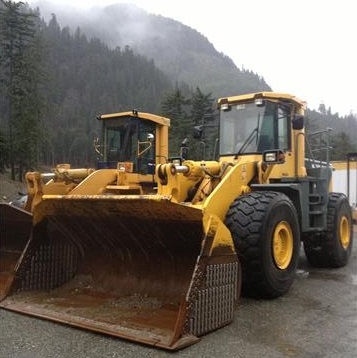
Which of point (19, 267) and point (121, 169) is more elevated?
point (121, 169)

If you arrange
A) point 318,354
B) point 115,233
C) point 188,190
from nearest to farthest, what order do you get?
point 318,354 < point 115,233 < point 188,190

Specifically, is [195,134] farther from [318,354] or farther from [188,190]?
[318,354]

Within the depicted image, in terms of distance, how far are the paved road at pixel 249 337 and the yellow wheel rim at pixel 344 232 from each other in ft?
9.47

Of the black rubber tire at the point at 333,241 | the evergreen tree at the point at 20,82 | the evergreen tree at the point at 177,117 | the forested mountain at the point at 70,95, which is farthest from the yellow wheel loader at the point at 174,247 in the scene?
the evergreen tree at the point at 20,82

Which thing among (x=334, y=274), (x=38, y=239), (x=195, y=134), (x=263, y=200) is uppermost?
(x=195, y=134)

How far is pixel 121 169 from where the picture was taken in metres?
10.8

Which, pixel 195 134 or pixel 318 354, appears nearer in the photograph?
pixel 318 354

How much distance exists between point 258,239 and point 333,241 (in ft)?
11.0

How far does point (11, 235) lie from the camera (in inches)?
342

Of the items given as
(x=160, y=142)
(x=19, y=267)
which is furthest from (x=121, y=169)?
(x=19, y=267)

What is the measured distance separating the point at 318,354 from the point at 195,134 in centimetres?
466

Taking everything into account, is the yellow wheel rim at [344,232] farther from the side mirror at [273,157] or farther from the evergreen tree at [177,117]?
the evergreen tree at [177,117]

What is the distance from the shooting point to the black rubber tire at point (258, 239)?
6320 mm

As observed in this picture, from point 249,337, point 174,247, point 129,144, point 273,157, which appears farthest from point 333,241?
point 129,144
